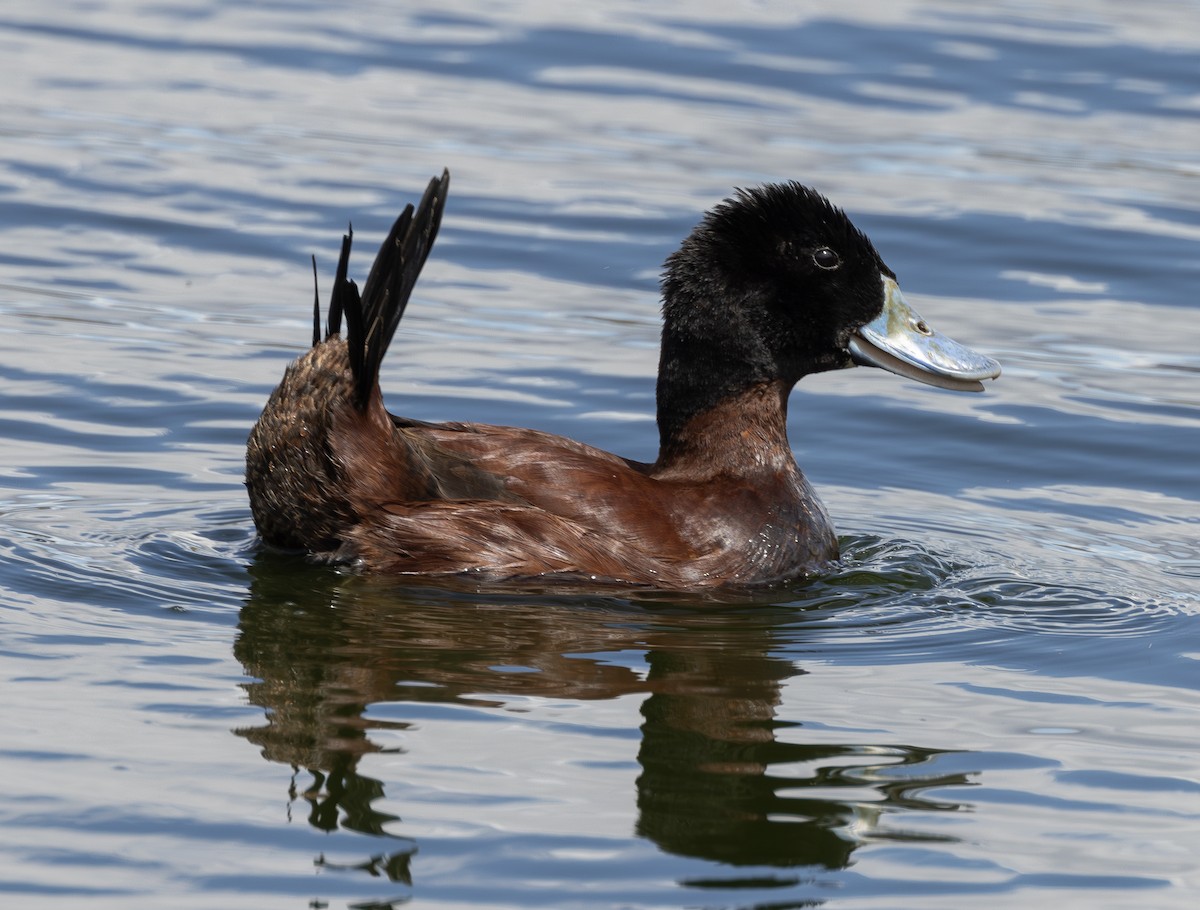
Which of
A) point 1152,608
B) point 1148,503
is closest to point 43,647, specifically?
point 1152,608

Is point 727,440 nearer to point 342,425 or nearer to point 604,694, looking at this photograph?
point 342,425

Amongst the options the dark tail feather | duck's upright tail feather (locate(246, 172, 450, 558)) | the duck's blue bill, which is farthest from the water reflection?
the duck's blue bill

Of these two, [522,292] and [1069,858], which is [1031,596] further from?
[522,292]

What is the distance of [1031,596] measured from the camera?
7.38m

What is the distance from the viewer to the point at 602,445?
30.8 feet

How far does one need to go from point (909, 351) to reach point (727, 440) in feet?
2.68

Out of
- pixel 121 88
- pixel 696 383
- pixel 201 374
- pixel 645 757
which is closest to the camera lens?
pixel 645 757

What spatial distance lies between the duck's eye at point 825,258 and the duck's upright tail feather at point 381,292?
4.75ft

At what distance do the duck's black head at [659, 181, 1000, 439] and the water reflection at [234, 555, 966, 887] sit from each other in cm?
106

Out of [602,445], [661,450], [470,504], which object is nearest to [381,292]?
[470,504]

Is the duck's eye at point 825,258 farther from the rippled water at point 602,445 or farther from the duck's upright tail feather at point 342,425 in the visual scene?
the duck's upright tail feather at point 342,425

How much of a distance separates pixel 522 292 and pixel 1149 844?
6913 millimetres

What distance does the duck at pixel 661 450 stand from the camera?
6934 mm

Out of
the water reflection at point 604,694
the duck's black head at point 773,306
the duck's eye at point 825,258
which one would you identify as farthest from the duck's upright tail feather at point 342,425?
the duck's eye at point 825,258
